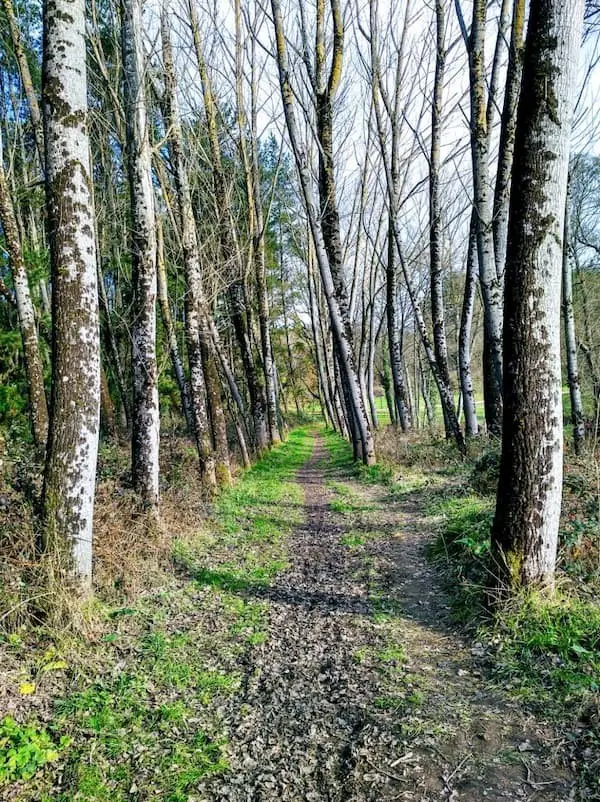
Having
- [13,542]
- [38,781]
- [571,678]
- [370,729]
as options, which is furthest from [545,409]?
[13,542]

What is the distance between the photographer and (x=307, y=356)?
135 ft

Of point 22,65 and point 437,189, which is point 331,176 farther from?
point 22,65

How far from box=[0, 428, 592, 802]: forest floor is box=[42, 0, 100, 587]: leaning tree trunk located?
3.26 ft

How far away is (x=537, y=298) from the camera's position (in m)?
4.09

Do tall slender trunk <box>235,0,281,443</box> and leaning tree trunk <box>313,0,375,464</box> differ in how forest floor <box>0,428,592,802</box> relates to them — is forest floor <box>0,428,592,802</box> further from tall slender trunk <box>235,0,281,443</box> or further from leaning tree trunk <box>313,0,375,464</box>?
tall slender trunk <box>235,0,281,443</box>

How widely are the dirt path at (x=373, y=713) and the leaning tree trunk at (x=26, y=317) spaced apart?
6812 millimetres

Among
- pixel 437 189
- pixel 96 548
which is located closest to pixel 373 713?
pixel 96 548

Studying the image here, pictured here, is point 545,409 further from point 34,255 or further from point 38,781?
point 34,255

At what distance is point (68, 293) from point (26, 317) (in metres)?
6.28

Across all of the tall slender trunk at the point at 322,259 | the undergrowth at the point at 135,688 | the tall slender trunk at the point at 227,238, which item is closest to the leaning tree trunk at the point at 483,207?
the tall slender trunk at the point at 322,259

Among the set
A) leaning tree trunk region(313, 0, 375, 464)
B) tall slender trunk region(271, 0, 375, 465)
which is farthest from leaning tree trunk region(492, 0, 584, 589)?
leaning tree trunk region(313, 0, 375, 464)

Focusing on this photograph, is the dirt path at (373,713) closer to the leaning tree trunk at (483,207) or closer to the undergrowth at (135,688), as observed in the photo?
the undergrowth at (135,688)

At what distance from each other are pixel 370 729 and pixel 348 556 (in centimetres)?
339

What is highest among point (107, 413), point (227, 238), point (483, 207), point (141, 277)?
point (227, 238)
